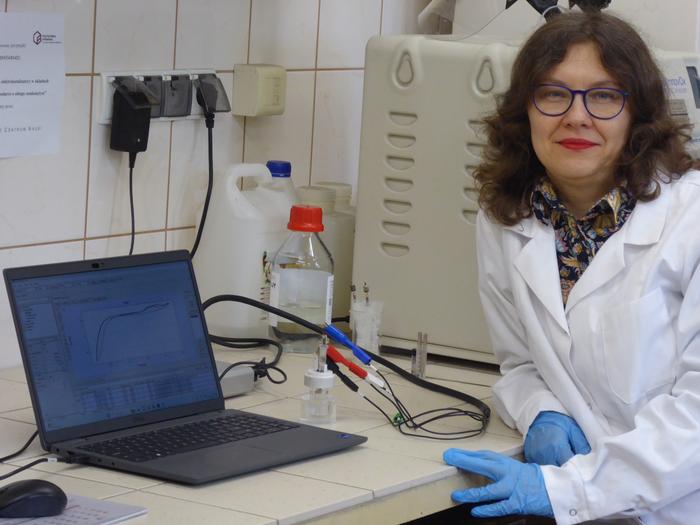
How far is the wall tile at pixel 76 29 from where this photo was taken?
5.77ft

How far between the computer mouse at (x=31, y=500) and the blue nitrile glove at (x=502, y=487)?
1.58 ft

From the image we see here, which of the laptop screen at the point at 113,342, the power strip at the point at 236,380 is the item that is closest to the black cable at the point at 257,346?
the power strip at the point at 236,380

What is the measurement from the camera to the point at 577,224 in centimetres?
170

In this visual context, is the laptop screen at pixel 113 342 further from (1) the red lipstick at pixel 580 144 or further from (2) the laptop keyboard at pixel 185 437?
(1) the red lipstick at pixel 580 144

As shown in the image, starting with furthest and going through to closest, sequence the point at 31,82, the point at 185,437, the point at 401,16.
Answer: the point at 401,16
the point at 31,82
the point at 185,437

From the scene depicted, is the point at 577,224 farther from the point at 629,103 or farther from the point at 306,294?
the point at 306,294

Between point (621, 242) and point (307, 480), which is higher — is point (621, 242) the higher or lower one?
the higher one

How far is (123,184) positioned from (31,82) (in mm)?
250

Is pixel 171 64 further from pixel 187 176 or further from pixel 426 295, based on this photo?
pixel 426 295

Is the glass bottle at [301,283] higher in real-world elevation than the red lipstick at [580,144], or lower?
lower

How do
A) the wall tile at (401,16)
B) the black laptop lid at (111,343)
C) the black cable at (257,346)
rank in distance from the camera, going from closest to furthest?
the black laptop lid at (111,343), the black cable at (257,346), the wall tile at (401,16)

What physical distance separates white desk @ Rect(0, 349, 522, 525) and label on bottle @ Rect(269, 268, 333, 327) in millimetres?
266

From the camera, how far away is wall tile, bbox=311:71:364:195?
235cm

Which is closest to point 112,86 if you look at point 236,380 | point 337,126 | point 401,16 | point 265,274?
point 265,274
